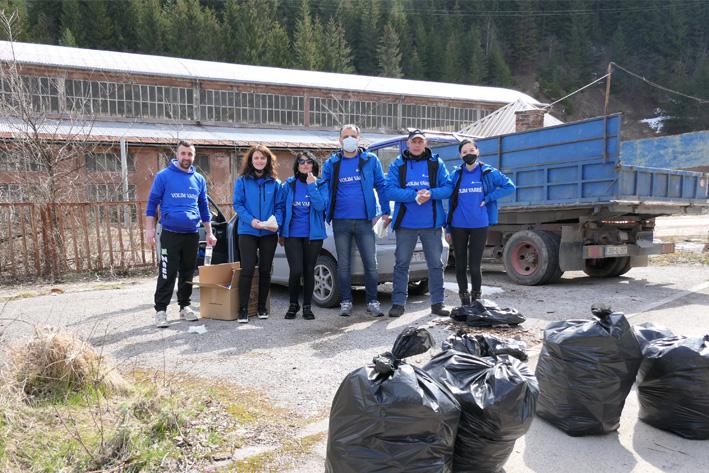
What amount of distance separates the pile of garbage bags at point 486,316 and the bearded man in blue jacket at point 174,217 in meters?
2.93

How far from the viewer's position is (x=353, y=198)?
19.5 feet

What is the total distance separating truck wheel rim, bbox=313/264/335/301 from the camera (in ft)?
21.6

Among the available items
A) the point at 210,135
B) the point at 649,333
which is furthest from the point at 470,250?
the point at 210,135

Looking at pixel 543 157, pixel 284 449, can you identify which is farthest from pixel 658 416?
pixel 543 157

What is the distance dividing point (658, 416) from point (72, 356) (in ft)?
11.9

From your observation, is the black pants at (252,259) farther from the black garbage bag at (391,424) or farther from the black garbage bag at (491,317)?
the black garbage bag at (391,424)

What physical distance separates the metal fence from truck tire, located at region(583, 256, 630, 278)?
24.6ft

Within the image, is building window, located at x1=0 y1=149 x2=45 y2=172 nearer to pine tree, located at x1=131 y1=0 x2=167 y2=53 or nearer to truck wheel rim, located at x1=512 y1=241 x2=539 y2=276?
truck wheel rim, located at x1=512 y1=241 x2=539 y2=276

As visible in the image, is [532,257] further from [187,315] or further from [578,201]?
[187,315]

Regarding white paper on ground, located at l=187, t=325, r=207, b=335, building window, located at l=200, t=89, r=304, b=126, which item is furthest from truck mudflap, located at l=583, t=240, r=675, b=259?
building window, located at l=200, t=89, r=304, b=126

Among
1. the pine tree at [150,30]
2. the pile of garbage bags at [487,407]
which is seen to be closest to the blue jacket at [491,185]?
the pile of garbage bags at [487,407]

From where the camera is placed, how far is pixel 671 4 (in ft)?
217

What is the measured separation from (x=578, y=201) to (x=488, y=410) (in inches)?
236

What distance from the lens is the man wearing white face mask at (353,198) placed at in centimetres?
593
